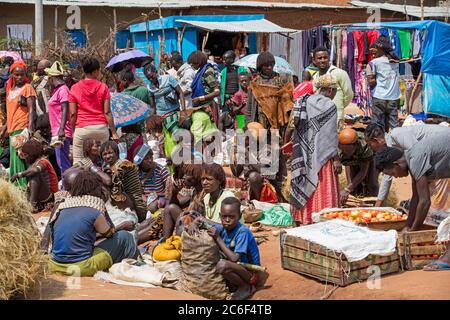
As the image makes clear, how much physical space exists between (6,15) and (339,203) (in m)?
16.2

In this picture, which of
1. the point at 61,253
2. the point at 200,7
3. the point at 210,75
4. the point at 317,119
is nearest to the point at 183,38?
the point at 200,7

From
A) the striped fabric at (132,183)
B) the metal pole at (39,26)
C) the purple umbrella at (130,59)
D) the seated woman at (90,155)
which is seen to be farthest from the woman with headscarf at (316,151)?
the metal pole at (39,26)

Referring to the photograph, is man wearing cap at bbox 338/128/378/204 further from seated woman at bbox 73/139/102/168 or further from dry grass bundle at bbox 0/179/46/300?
dry grass bundle at bbox 0/179/46/300

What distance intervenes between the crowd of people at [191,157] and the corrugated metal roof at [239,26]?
7.46 metres

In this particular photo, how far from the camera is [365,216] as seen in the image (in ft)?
23.4

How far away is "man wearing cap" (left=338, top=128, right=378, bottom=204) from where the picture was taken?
28.6ft

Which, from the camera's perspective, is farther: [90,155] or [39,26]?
[39,26]

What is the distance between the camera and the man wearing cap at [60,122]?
950 centimetres

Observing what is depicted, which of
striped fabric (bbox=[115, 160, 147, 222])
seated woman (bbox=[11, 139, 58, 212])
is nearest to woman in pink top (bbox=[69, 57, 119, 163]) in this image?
seated woman (bbox=[11, 139, 58, 212])

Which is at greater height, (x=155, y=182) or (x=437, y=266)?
(x=155, y=182)

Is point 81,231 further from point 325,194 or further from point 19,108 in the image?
point 19,108

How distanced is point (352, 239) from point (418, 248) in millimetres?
565

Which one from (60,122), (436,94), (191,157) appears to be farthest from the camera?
(436,94)

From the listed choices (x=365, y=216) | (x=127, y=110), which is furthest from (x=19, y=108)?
(x=365, y=216)
